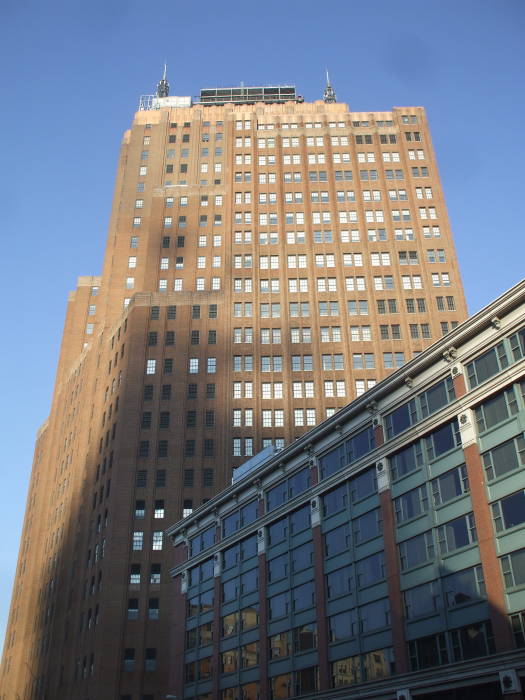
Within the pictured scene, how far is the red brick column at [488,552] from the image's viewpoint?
37938 mm

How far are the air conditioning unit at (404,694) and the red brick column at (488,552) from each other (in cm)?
740

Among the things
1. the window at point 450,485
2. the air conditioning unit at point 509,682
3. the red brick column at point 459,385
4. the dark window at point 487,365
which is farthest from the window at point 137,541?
the air conditioning unit at point 509,682

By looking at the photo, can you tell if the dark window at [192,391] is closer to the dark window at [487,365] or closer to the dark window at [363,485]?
the dark window at [363,485]

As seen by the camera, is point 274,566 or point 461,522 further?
point 274,566

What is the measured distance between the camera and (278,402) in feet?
335

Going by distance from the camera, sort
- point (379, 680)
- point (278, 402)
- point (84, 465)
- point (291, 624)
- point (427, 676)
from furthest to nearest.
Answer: point (84, 465), point (278, 402), point (291, 624), point (379, 680), point (427, 676)

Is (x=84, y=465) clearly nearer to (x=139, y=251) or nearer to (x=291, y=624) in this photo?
(x=139, y=251)

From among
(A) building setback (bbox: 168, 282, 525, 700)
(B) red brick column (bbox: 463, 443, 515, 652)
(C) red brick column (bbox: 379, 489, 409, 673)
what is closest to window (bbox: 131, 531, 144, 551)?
(A) building setback (bbox: 168, 282, 525, 700)

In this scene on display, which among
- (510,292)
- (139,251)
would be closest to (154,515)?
(139,251)

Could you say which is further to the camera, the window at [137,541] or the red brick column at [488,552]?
the window at [137,541]

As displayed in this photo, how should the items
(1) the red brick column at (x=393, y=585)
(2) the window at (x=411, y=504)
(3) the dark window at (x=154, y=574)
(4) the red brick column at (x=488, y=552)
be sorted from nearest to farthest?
(4) the red brick column at (x=488, y=552), (1) the red brick column at (x=393, y=585), (2) the window at (x=411, y=504), (3) the dark window at (x=154, y=574)

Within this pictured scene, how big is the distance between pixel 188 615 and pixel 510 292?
42099 mm

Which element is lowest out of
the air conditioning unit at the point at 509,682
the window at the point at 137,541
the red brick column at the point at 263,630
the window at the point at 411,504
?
the air conditioning unit at the point at 509,682

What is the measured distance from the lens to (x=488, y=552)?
1567 inches
